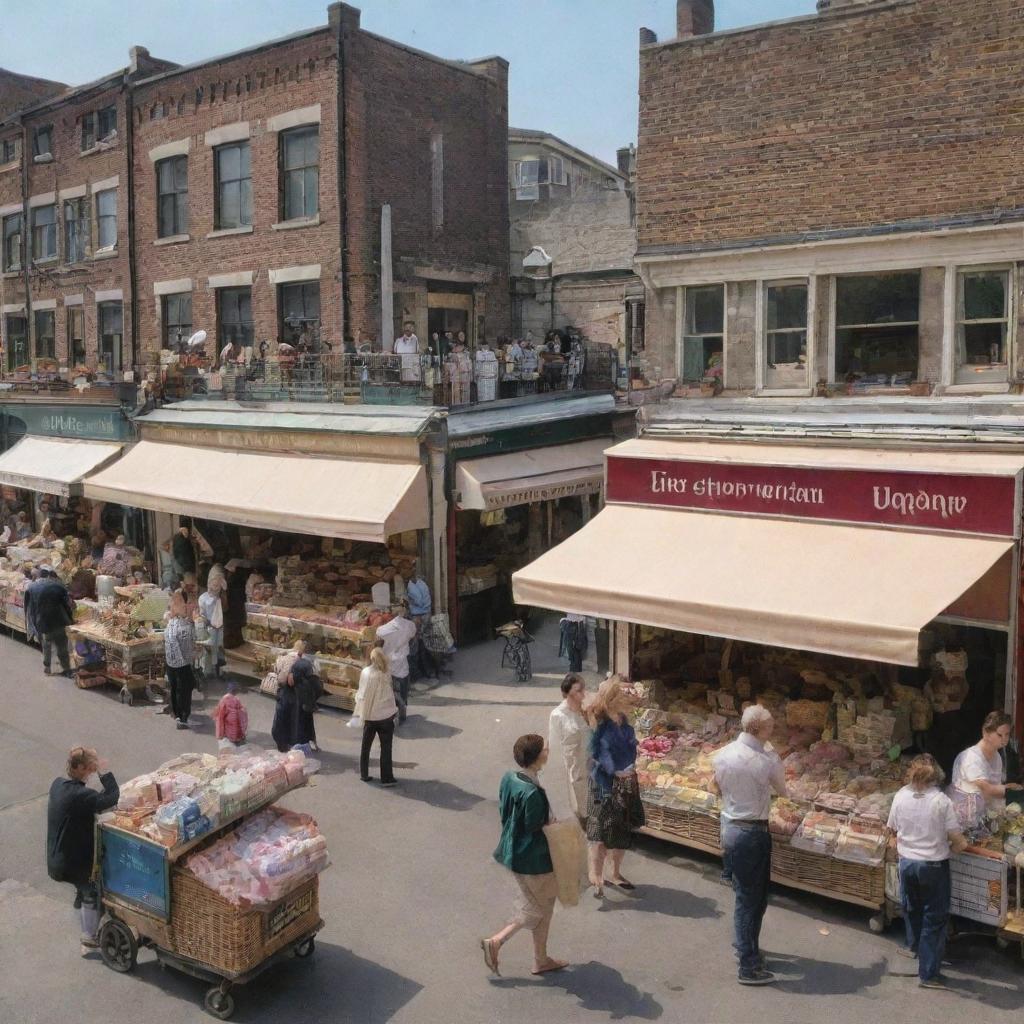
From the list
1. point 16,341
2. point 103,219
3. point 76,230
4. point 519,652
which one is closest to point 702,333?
point 519,652

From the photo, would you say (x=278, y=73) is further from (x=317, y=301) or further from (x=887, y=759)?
(x=887, y=759)

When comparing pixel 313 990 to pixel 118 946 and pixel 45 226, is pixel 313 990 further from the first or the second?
pixel 45 226

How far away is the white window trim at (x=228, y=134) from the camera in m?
21.8

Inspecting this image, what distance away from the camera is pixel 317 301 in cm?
2138

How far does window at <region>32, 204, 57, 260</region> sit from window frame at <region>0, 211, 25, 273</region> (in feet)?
1.61

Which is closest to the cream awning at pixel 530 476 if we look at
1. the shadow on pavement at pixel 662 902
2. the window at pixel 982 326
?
the window at pixel 982 326

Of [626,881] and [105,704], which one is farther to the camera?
[105,704]

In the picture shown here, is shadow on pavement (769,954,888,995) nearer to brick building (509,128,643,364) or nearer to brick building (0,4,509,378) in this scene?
brick building (0,4,509,378)

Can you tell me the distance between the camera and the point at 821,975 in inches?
298

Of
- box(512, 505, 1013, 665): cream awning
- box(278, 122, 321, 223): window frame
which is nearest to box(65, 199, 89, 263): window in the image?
box(278, 122, 321, 223): window frame

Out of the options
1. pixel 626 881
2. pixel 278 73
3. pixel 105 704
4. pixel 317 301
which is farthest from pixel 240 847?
pixel 278 73

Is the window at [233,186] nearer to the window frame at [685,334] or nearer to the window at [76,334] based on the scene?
the window at [76,334]

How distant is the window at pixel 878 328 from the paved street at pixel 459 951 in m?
6.15

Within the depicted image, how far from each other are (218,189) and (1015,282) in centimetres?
1704
